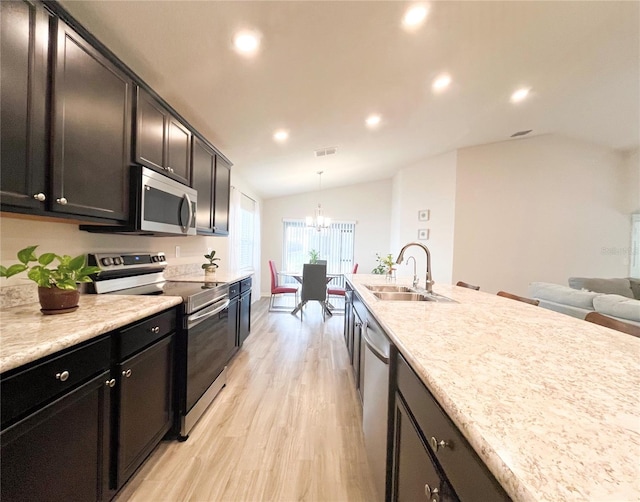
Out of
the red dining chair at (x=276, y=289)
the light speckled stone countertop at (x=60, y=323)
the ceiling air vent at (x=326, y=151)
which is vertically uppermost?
the ceiling air vent at (x=326, y=151)

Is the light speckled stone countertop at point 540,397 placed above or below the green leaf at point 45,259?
below

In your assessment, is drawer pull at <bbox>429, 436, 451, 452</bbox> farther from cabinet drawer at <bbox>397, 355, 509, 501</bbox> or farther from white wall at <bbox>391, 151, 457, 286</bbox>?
white wall at <bbox>391, 151, 457, 286</bbox>

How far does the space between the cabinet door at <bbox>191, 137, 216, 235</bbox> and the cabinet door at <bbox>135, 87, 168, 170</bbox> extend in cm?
45

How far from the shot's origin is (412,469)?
83cm

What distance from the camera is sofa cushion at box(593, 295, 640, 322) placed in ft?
7.24

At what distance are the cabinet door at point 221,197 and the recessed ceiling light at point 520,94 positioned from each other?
354cm

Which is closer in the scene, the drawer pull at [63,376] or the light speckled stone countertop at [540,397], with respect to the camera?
the light speckled stone countertop at [540,397]

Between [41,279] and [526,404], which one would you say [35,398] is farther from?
[526,404]

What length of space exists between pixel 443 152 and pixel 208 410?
5.42 meters

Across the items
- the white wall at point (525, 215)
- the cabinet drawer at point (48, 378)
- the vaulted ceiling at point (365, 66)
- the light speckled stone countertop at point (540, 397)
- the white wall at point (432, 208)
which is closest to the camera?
the light speckled stone countertop at point (540, 397)

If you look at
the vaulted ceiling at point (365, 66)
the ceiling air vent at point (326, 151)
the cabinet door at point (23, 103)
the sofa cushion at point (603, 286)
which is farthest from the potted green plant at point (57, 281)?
the sofa cushion at point (603, 286)

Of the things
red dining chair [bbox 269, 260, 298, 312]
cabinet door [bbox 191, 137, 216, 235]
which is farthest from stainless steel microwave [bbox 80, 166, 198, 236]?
red dining chair [bbox 269, 260, 298, 312]

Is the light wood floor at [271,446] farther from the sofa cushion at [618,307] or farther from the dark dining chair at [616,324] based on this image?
the sofa cushion at [618,307]

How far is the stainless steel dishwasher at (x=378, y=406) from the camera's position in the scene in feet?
3.58
